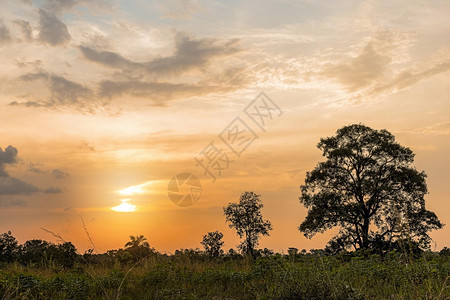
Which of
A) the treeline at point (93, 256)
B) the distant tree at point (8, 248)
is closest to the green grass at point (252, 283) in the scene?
the treeline at point (93, 256)

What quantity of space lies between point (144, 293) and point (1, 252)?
13.8 meters

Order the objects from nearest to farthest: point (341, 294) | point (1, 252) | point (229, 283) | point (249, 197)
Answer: point (341, 294) → point (229, 283) → point (1, 252) → point (249, 197)

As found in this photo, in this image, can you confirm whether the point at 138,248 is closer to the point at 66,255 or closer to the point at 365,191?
the point at 66,255

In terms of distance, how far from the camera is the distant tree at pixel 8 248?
67.1 feet

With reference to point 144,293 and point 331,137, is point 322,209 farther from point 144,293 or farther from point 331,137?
point 144,293

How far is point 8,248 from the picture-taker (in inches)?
855

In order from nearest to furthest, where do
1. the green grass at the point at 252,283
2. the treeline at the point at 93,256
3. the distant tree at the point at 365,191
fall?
the green grass at the point at 252,283, the treeline at the point at 93,256, the distant tree at the point at 365,191

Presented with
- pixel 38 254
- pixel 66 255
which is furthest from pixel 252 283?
pixel 38 254

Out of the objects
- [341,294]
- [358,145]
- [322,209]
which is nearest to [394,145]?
[358,145]

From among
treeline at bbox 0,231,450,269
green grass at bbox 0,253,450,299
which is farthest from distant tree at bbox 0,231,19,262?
green grass at bbox 0,253,450,299

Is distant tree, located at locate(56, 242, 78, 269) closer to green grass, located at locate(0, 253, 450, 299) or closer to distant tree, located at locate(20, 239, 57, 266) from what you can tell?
distant tree, located at locate(20, 239, 57, 266)

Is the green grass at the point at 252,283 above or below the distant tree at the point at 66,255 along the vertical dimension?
below

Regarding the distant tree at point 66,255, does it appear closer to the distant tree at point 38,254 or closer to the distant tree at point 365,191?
the distant tree at point 38,254

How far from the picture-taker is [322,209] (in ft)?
98.5
